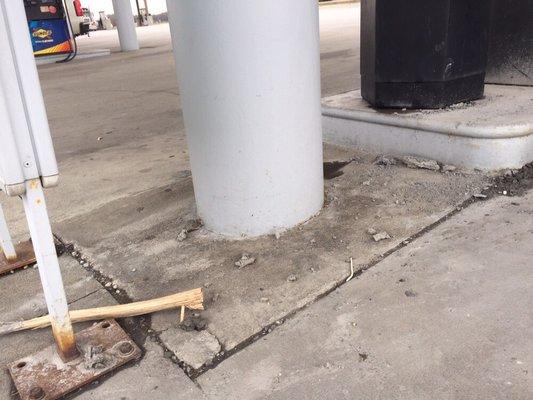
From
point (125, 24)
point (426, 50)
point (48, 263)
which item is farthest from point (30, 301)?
point (125, 24)

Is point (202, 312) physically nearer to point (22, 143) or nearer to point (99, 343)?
point (99, 343)

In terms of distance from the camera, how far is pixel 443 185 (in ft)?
9.11

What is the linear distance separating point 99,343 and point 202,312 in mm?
376

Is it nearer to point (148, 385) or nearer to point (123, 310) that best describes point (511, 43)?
point (123, 310)

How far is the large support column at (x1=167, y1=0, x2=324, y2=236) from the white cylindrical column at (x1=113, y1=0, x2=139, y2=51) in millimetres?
12316

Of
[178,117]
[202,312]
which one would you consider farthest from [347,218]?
[178,117]

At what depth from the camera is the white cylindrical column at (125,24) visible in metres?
13.3

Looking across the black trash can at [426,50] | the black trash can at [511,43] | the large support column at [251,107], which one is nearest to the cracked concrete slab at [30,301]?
the large support column at [251,107]

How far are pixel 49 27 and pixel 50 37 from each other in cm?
35

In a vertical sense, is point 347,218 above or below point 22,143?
below

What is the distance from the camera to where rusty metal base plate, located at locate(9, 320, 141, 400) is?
155cm

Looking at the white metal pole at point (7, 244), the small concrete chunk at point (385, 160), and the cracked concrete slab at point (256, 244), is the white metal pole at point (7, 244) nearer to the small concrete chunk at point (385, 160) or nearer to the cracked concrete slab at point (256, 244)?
the cracked concrete slab at point (256, 244)

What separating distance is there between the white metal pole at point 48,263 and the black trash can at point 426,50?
2.57 m

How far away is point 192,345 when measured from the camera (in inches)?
66.6
